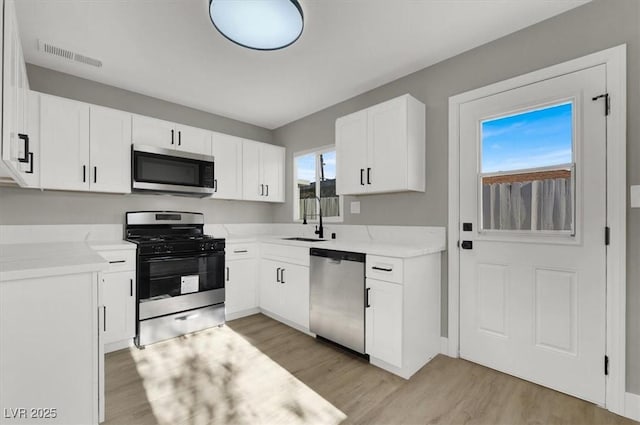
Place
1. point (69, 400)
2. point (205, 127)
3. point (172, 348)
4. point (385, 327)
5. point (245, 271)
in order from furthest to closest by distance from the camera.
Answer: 1. point (205, 127)
2. point (245, 271)
3. point (172, 348)
4. point (385, 327)
5. point (69, 400)

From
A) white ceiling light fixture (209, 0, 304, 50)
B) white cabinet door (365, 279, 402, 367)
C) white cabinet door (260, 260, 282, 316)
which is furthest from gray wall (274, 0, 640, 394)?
white ceiling light fixture (209, 0, 304, 50)

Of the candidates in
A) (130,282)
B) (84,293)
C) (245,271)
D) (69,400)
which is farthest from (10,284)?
(245,271)

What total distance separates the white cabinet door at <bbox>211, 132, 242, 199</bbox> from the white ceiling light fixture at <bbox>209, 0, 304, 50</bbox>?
1931 mm

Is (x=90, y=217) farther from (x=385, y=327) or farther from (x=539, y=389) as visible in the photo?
(x=539, y=389)

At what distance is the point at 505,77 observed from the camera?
227 centimetres

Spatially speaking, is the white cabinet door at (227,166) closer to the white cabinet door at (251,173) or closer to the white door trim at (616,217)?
the white cabinet door at (251,173)

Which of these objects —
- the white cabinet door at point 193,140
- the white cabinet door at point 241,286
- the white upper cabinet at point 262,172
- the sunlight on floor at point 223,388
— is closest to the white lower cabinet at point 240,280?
the white cabinet door at point 241,286

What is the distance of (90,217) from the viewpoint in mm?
2977

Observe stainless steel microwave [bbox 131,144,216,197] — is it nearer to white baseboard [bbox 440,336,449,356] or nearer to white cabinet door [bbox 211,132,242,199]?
white cabinet door [bbox 211,132,242,199]

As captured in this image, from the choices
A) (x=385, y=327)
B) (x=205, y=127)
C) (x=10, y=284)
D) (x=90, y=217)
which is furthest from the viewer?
(x=205, y=127)

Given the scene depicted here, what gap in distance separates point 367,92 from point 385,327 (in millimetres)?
2412

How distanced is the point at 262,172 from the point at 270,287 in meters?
1.58

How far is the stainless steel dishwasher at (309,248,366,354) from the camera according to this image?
2.43m

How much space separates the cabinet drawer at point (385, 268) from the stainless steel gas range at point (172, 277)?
1762 millimetres
